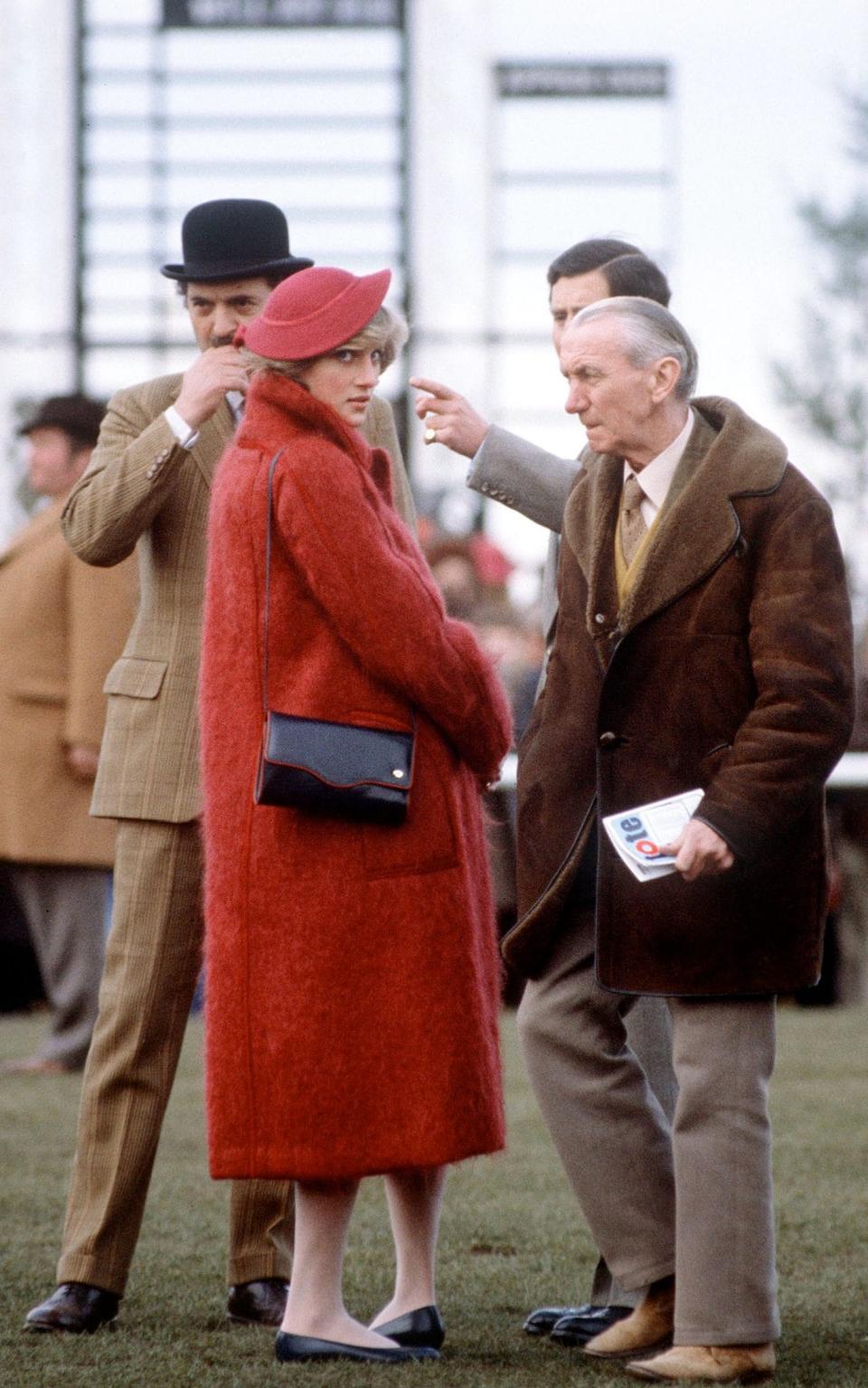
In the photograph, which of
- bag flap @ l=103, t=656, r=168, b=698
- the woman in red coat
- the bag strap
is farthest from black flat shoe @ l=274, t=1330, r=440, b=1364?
bag flap @ l=103, t=656, r=168, b=698

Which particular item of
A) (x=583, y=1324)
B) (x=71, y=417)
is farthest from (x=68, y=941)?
(x=583, y=1324)

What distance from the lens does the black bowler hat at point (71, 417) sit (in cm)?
820

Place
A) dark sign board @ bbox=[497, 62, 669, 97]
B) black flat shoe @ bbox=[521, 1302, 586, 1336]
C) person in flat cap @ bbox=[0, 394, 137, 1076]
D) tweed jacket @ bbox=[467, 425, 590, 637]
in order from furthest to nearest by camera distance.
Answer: dark sign board @ bbox=[497, 62, 669, 97]
person in flat cap @ bbox=[0, 394, 137, 1076]
tweed jacket @ bbox=[467, 425, 590, 637]
black flat shoe @ bbox=[521, 1302, 586, 1336]

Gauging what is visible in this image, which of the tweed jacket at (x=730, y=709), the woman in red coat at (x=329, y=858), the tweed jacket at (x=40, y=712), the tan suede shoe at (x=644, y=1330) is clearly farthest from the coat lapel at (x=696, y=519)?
the tweed jacket at (x=40, y=712)

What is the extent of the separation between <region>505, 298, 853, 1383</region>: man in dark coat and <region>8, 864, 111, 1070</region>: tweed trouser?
442 centimetres

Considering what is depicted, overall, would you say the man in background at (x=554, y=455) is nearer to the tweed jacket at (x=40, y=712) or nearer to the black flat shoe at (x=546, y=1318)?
the black flat shoe at (x=546, y=1318)

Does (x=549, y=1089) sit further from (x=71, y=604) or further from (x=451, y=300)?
(x=451, y=300)

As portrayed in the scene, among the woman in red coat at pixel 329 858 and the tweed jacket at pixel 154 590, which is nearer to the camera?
the woman in red coat at pixel 329 858

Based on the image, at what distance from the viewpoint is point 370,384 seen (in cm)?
400

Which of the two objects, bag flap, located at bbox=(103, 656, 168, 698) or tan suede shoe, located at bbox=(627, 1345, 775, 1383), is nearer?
tan suede shoe, located at bbox=(627, 1345, 775, 1383)

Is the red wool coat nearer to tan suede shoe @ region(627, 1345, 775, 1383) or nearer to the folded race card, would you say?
the folded race card

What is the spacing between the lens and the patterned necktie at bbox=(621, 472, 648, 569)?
13.3 feet

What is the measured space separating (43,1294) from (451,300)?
2618cm

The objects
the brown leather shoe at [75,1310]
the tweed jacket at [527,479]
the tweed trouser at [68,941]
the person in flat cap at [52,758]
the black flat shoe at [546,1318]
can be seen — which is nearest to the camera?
the brown leather shoe at [75,1310]
